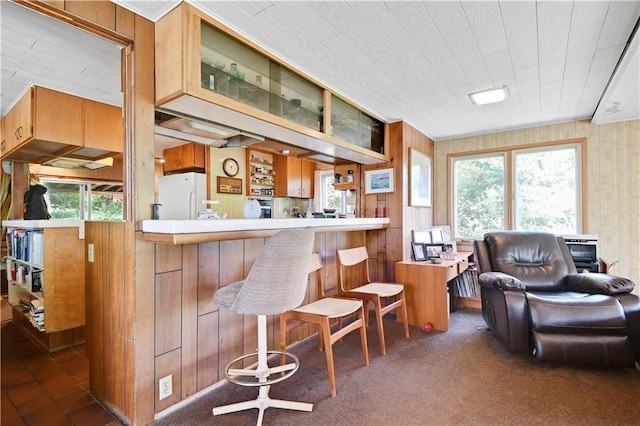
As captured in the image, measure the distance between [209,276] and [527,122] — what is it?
400 centimetres

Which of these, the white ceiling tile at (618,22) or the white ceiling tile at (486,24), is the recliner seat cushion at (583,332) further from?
the white ceiling tile at (486,24)

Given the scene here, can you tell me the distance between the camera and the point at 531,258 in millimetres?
3037

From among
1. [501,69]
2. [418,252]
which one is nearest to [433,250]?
[418,252]

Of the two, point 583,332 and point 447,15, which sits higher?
point 447,15

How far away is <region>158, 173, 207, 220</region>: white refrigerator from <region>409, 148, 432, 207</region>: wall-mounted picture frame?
2729mm

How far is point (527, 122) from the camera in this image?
12.3 feet

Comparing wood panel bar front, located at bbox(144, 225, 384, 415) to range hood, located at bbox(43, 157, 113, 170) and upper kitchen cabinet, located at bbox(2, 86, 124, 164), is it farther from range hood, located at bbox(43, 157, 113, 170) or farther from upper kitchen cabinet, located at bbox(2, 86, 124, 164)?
range hood, located at bbox(43, 157, 113, 170)

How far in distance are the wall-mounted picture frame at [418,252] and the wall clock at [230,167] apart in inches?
111

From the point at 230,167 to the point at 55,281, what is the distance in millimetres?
2553

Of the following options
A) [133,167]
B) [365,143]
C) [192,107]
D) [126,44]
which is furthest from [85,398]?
[365,143]

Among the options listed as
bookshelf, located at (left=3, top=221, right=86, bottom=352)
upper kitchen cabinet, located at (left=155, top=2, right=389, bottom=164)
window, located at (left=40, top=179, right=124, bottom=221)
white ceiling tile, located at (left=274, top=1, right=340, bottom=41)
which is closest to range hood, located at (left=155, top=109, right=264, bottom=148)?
upper kitchen cabinet, located at (left=155, top=2, right=389, bottom=164)

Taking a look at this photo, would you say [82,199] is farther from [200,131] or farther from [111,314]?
[111,314]

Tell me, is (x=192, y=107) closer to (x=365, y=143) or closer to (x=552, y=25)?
(x=365, y=143)

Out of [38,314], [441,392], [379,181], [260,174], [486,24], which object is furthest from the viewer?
[260,174]
